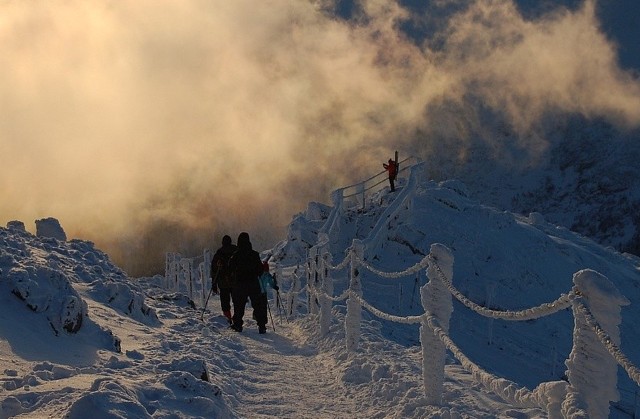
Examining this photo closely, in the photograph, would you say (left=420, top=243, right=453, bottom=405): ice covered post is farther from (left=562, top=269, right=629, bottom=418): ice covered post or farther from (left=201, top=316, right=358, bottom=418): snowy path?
(left=562, top=269, right=629, bottom=418): ice covered post

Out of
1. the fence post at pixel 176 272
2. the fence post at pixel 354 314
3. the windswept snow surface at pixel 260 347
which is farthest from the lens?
the fence post at pixel 176 272

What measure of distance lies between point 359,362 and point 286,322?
7.91 meters

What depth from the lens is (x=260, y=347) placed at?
1021cm

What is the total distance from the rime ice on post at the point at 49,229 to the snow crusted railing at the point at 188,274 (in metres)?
4.44

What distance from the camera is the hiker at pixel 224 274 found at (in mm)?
12867

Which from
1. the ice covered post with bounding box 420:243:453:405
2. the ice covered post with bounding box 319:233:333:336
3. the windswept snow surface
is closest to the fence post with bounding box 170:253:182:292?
the windswept snow surface

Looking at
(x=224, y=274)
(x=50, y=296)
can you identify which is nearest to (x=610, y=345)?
(x=50, y=296)

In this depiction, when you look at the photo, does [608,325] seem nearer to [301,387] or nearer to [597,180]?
[301,387]

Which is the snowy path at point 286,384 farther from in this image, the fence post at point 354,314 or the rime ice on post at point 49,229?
the rime ice on post at point 49,229

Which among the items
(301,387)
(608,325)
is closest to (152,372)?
(301,387)

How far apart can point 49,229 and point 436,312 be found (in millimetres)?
16697

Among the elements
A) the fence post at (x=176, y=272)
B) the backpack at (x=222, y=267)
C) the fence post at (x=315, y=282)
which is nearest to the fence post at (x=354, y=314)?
the fence post at (x=315, y=282)

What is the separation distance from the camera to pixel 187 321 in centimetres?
1171

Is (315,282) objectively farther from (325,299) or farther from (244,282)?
(325,299)
